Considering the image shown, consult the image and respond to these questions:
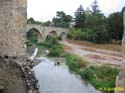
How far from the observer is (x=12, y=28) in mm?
7883

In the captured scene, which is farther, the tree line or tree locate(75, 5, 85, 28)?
tree locate(75, 5, 85, 28)

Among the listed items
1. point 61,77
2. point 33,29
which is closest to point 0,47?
point 61,77

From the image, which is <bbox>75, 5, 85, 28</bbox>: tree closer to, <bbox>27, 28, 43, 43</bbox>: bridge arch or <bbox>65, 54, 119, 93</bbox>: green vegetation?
<bbox>27, 28, 43, 43</bbox>: bridge arch

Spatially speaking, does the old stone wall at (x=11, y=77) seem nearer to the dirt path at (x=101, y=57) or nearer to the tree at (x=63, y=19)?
the dirt path at (x=101, y=57)

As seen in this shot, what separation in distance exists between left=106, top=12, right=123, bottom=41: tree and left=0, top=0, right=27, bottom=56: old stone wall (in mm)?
32272

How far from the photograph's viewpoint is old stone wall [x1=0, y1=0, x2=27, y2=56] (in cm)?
779

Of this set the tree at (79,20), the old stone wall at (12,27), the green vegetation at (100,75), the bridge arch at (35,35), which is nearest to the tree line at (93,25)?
the tree at (79,20)

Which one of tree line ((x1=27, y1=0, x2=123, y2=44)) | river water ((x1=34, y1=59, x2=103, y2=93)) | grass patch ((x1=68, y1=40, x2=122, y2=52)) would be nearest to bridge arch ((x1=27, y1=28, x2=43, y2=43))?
tree line ((x1=27, y1=0, x2=123, y2=44))

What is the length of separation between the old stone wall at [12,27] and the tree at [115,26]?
32272 mm

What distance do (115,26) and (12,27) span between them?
108 feet

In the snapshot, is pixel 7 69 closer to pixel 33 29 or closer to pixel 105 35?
pixel 105 35

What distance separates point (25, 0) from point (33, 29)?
44830 mm

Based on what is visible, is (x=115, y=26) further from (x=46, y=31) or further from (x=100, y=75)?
(x=100, y=75)

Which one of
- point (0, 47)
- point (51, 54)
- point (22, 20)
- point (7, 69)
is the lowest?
point (51, 54)
